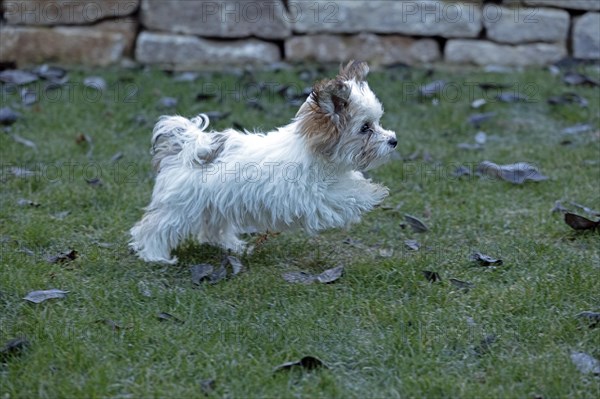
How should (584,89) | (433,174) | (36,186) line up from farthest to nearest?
(584,89), (433,174), (36,186)

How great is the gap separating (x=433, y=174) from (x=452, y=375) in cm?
297

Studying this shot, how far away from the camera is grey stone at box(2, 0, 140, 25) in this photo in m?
8.53

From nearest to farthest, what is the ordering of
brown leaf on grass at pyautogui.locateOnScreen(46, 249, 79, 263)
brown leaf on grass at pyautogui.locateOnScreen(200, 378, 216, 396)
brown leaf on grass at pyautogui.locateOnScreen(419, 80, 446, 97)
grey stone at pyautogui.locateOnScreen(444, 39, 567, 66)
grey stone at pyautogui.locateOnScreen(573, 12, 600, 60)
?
1. brown leaf on grass at pyautogui.locateOnScreen(200, 378, 216, 396)
2. brown leaf on grass at pyautogui.locateOnScreen(46, 249, 79, 263)
3. brown leaf on grass at pyautogui.locateOnScreen(419, 80, 446, 97)
4. grey stone at pyautogui.locateOnScreen(573, 12, 600, 60)
5. grey stone at pyautogui.locateOnScreen(444, 39, 567, 66)

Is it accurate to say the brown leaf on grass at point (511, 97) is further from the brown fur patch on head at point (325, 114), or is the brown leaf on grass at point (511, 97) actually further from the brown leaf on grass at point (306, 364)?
the brown leaf on grass at point (306, 364)

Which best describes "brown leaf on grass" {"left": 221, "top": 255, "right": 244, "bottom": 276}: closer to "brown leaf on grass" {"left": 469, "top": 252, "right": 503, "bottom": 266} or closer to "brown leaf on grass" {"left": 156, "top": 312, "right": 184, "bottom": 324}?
"brown leaf on grass" {"left": 156, "top": 312, "right": 184, "bottom": 324}

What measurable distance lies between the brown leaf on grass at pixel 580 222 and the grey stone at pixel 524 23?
446 centimetres

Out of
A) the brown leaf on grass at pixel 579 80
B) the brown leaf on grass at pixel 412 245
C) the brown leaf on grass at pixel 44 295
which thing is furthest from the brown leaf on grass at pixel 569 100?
the brown leaf on grass at pixel 44 295

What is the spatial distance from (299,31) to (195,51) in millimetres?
1071

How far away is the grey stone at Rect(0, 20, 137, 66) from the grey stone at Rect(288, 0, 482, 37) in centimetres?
175

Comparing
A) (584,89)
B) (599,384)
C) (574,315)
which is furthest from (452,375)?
(584,89)

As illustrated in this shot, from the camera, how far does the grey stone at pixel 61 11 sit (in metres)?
8.53

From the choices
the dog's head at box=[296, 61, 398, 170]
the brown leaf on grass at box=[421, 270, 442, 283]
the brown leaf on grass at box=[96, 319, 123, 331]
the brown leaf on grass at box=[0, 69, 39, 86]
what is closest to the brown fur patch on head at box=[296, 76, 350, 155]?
the dog's head at box=[296, 61, 398, 170]

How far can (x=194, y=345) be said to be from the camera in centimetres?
348

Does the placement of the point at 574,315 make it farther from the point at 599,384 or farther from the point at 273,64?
the point at 273,64
